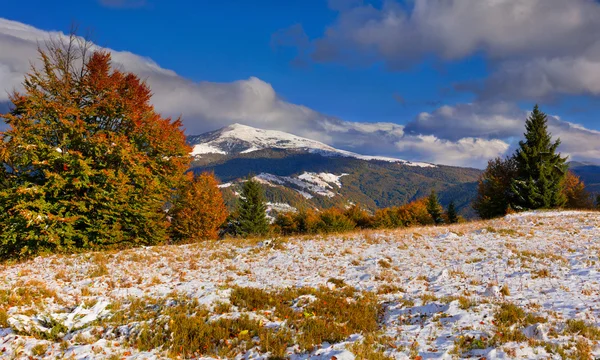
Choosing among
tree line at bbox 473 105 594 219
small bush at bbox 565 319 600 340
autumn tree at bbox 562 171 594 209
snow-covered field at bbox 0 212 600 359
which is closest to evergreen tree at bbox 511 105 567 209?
tree line at bbox 473 105 594 219

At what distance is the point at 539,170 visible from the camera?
4131 centimetres

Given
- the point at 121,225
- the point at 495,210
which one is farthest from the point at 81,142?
the point at 495,210

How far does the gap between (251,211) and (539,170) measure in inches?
1718

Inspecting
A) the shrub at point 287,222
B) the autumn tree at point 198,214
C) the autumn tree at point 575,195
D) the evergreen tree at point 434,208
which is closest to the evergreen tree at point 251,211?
the autumn tree at point 198,214

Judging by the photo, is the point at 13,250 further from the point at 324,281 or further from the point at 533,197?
the point at 533,197

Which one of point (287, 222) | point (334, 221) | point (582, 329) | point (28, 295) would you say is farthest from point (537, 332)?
point (287, 222)

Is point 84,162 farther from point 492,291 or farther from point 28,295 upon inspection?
point 492,291

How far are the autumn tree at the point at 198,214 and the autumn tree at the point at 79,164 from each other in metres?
14.3

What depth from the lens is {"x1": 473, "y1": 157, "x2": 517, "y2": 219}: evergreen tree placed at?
4709 cm

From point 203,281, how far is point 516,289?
11235mm

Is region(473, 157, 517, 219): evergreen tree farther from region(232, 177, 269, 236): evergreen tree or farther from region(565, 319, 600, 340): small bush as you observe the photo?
region(565, 319, 600, 340): small bush

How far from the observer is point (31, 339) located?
280 inches

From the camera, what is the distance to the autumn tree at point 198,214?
3822 centimetres

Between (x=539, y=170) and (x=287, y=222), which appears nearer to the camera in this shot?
(x=539, y=170)
